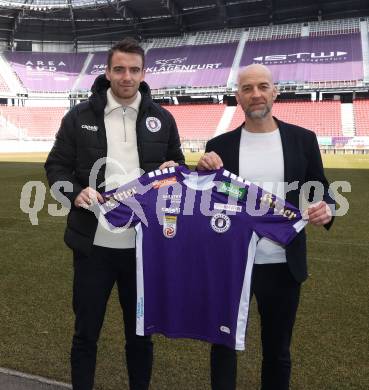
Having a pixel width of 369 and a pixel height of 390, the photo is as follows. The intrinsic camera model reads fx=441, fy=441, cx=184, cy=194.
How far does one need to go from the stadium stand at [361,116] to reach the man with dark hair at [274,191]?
32.9 metres

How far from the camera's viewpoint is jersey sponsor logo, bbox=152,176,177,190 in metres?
2.46

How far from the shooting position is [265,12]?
1608 inches

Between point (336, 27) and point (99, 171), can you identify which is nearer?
point (99, 171)

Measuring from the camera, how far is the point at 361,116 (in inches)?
1359

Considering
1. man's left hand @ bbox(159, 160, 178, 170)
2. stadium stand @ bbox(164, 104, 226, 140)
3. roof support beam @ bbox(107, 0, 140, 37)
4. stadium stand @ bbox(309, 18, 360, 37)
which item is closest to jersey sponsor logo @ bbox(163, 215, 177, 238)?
man's left hand @ bbox(159, 160, 178, 170)

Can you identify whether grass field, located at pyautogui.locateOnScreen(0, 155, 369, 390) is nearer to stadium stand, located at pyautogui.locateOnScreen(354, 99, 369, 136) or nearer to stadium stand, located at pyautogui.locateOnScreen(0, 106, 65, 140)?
stadium stand, located at pyautogui.locateOnScreen(354, 99, 369, 136)

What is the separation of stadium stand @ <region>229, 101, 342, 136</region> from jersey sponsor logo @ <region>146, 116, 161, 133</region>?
31061mm

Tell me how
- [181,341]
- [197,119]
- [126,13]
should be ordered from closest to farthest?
[181,341], [197,119], [126,13]

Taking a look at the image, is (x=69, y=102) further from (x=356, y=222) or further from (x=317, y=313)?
(x=317, y=313)

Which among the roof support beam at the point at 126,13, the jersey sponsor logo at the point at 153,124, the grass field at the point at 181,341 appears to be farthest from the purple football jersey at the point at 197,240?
the roof support beam at the point at 126,13

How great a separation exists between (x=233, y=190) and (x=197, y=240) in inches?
13.0

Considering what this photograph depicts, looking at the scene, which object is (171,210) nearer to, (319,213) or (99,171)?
(99,171)

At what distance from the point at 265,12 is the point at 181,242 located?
4278 centimetres

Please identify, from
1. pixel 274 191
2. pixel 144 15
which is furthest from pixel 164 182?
pixel 144 15
